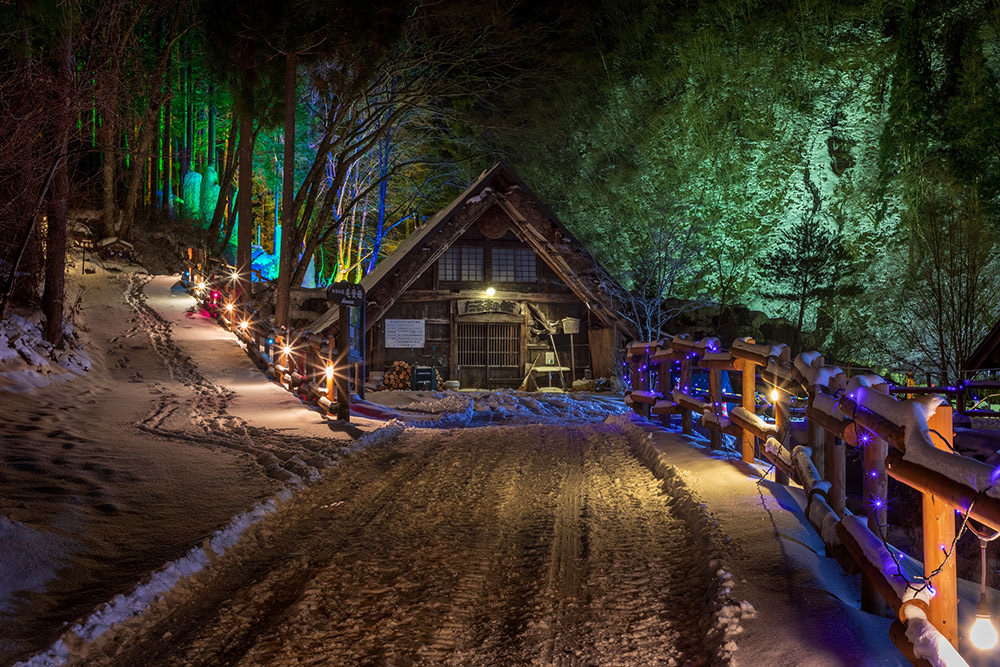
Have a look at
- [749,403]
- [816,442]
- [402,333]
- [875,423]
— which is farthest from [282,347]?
[875,423]

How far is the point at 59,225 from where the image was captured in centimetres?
1605

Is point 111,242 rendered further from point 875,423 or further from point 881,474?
point 875,423

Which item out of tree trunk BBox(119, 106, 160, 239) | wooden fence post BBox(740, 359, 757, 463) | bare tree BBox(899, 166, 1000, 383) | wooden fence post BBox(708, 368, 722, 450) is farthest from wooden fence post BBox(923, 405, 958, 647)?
tree trunk BBox(119, 106, 160, 239)

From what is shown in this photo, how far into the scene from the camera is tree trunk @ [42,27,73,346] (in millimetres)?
13852

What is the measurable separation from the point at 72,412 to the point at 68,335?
7.48 metres

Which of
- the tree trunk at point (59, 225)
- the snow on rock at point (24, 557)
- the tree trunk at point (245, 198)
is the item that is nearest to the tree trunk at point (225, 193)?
the tree trunk at point (245, 198)

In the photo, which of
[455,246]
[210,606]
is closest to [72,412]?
[210,606]

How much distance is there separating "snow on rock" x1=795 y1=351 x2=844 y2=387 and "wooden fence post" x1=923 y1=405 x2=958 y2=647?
8.00 ft

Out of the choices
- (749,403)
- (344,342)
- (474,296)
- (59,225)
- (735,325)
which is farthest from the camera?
(735,325)

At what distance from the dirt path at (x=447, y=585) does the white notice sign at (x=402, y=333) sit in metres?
15.5

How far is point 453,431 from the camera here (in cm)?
1292

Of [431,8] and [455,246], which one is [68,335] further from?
[431,8]

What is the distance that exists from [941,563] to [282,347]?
16.7 metres

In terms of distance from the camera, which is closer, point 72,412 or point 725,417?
point 725,417
